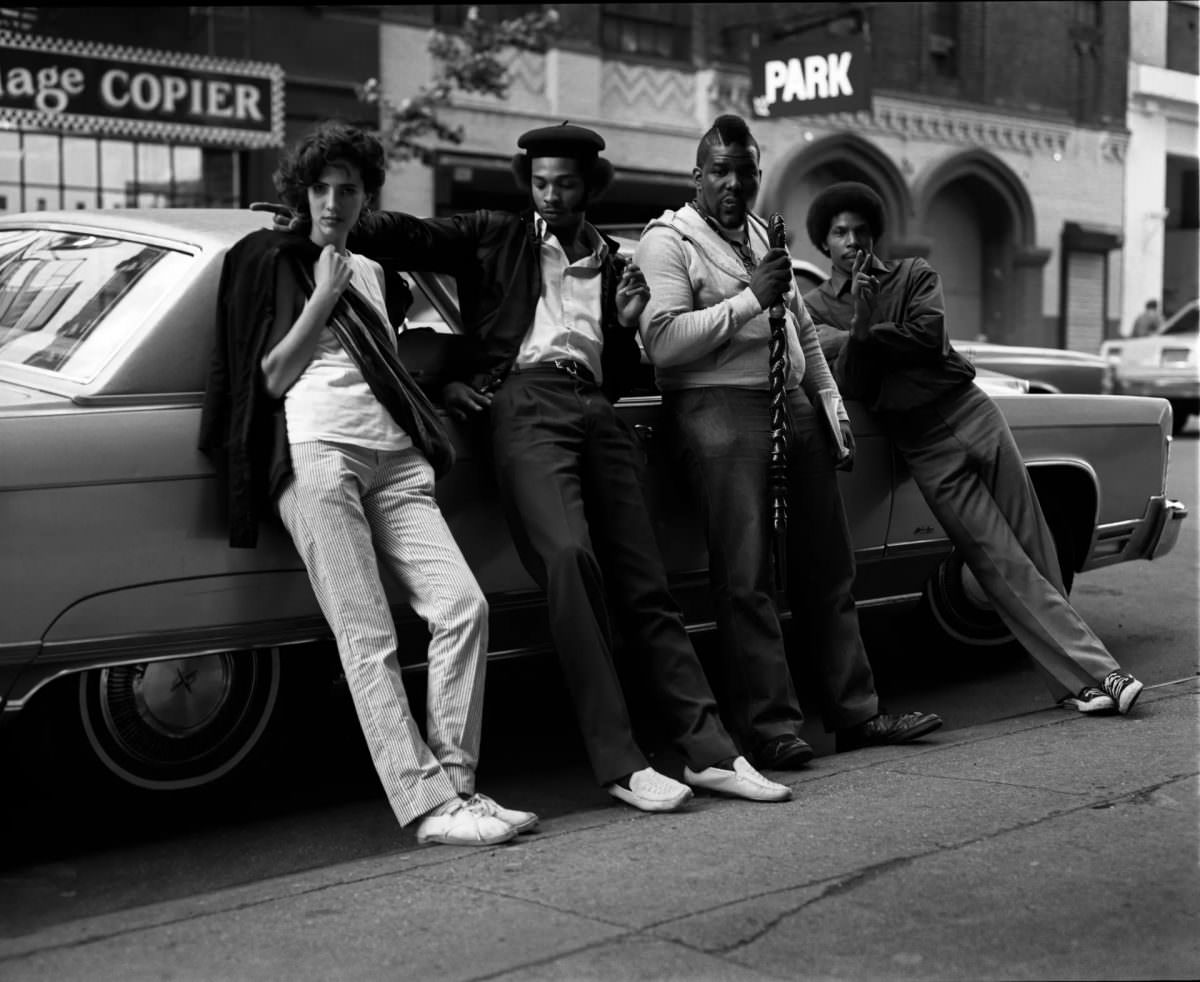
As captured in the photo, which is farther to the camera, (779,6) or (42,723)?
(779,6)

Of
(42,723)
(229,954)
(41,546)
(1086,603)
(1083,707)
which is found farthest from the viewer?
(1086,603)

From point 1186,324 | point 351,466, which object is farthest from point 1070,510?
point 1186,324

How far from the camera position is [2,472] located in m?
4.04

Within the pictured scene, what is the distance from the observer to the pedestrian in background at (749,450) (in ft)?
16.6

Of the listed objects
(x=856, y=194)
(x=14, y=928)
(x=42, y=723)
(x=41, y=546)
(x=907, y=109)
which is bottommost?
(x=14, y=928)

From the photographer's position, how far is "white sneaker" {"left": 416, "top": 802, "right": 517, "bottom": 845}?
4199mm

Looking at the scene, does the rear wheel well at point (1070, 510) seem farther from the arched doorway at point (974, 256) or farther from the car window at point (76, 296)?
the arched doorway at point (974, 256)

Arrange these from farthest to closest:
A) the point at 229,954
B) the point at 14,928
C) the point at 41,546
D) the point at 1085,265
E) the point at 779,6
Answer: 1. the point at 1085,265
2. the point at 779,6
3. the point at 41,546
4. the point at 14,928
5. the point at 229,954

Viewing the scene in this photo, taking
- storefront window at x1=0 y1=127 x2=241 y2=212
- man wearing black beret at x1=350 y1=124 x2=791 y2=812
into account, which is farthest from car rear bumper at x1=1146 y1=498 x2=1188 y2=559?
storefront window at x1=0 y1=127 x2=241 y2=212

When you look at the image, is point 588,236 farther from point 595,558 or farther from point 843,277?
point 843,277

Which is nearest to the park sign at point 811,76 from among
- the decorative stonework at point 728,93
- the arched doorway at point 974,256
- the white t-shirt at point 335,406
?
the decorative stonework at point 728,93

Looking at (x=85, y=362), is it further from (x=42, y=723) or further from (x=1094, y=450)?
(x=1094, y=450)

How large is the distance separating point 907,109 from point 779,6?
314 centimetres

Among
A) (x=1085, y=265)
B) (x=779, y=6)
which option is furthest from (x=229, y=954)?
(x=1085, y=265)
